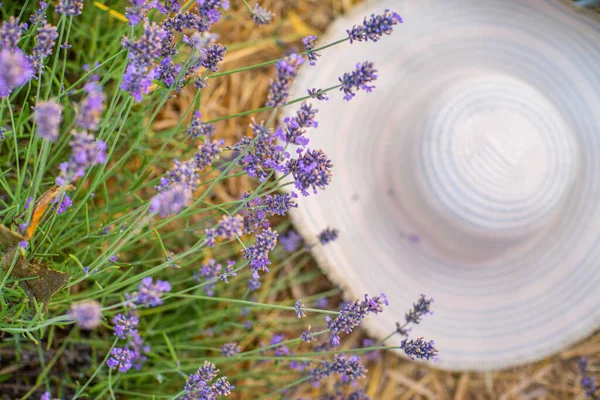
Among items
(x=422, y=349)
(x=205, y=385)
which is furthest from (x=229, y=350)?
(x=422, y=349)

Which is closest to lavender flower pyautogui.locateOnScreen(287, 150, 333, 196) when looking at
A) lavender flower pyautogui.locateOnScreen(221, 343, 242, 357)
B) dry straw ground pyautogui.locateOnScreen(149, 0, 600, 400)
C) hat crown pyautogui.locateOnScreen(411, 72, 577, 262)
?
lavender flower pyautogui.locateOnScreen(221, 343, 242, 357)

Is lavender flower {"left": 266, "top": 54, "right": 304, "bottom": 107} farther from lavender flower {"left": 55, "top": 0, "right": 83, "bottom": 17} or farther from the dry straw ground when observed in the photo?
the dry straw ground

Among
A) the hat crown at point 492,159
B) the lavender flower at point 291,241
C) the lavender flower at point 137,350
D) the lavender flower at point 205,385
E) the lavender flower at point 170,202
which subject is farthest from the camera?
the lavender flower at point 291,241

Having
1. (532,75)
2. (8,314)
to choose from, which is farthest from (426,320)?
(8,314)

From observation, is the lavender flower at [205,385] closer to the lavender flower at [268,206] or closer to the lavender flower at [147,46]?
the lavender flower at [268,206]

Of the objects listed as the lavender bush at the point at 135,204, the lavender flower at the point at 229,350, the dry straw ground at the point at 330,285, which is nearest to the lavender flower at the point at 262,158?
the lavender bush at the point at 135,204

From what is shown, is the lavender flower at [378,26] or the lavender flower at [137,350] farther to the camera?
the lavender flower at [137,350]

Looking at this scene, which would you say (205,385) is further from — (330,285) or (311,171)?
(330,285)

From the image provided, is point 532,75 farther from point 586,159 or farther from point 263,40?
point 263,40

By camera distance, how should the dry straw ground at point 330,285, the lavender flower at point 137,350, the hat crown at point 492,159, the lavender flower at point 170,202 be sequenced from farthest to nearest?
the dry straw ground at point 330,285, the hat crown at point 492,159, the lavender flower at point 137,350, the lavender flower at point 170,202
